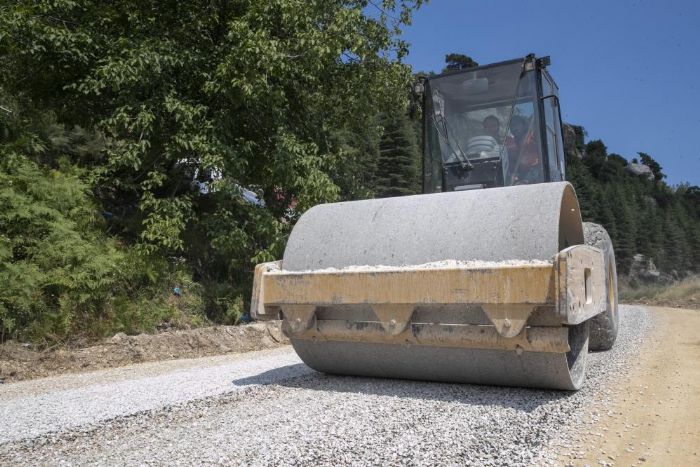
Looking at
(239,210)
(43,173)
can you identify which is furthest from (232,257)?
(43,173)

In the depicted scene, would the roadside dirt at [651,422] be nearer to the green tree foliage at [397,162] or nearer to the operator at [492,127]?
the operator at [492,127]

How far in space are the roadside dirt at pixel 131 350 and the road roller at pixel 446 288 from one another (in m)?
3.14

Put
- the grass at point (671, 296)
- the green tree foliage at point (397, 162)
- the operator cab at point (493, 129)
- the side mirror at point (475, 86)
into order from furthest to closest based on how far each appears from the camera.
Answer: the green tree foliage at point (397, 162), the grass at point (671, 296), the side mirror at point (475, 86), the operator cab at point (493, 129)

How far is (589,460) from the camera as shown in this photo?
2717mm

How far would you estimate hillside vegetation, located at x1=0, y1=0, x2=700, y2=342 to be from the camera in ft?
25.2

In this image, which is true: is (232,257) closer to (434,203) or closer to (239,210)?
(239,210)

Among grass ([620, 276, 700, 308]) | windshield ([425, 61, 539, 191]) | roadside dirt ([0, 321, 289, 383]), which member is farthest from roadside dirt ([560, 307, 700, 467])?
grass ([620, 276, 700, 308])

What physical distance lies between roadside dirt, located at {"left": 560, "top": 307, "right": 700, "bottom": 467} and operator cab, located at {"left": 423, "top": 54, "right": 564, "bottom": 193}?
2.14 metres

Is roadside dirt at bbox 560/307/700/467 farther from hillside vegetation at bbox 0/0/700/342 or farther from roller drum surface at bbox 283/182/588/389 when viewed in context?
hillside vegetation at bbox 0/0/700/342

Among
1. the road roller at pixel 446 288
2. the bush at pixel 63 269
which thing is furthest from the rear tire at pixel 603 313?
the bush at pixel 63 269

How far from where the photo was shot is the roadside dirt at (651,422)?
280cm

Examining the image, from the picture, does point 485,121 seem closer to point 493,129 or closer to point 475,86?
point 493,129

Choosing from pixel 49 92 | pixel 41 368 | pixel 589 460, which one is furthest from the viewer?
pixel 49 92

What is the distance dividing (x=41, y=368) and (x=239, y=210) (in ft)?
14.2
